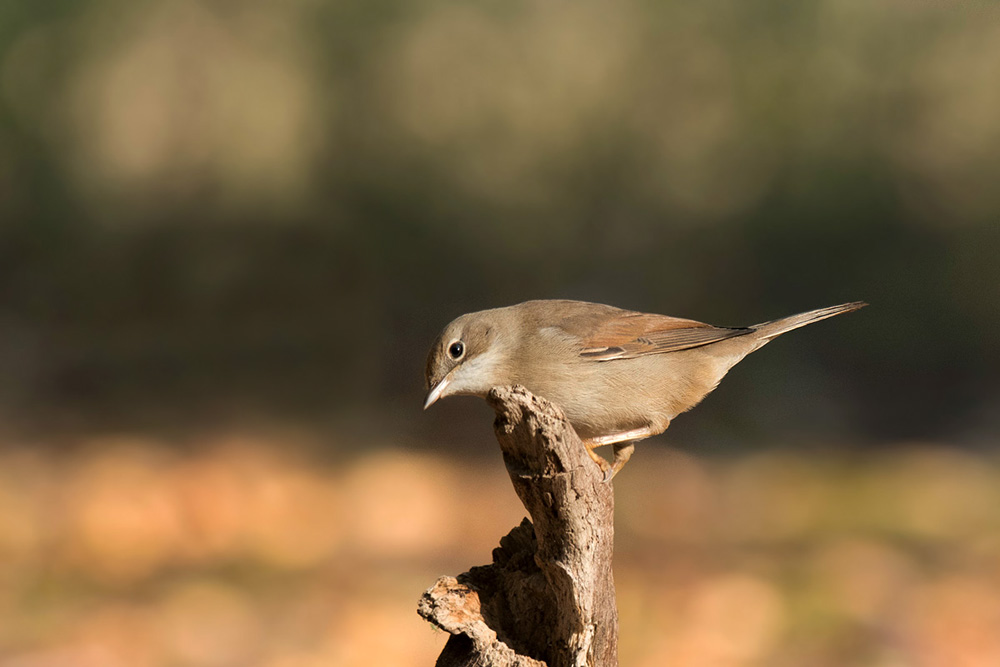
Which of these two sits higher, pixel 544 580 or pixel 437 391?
pixel 437 391

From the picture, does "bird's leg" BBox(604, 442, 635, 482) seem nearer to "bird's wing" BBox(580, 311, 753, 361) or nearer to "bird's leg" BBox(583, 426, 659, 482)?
"bird's leg" BBox(583, 426, 659, 482)

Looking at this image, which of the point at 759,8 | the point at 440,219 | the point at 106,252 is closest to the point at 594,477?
the point at 440,219

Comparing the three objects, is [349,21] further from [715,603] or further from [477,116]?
[715,603]

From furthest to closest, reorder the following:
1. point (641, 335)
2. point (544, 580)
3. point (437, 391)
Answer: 1. point (641, 335)
2. point (437, 391)
3. point (544, 580)

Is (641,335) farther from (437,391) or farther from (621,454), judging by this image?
(437,391)

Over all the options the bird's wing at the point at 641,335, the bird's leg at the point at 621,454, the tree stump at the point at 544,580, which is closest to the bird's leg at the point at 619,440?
the bird's leg at the point at 621,454

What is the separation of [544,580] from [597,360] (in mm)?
947

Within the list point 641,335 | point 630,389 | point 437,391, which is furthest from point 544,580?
point 641,335

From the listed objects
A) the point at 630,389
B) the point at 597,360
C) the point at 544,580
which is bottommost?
the point at 544,580

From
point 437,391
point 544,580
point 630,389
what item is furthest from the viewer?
point 630,389

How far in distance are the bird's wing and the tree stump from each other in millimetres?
730

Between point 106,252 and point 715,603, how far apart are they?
16.2 feet

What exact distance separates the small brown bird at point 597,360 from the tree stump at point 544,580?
0.45 meters

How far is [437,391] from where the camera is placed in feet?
10.9
